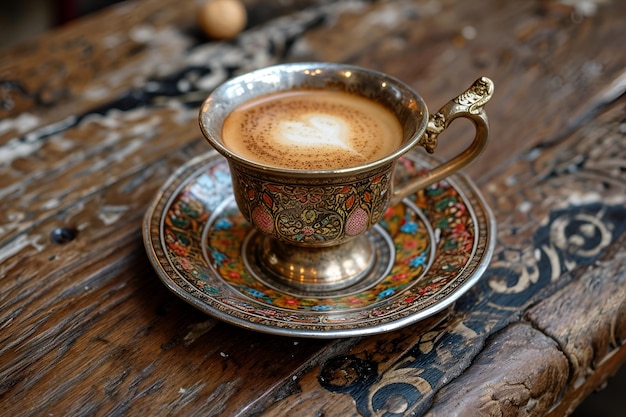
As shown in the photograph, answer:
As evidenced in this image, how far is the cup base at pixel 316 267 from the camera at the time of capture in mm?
Answer: 660

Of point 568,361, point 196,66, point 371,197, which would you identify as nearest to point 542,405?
point 568,361

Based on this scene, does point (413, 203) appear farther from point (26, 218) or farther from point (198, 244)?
point (26, 218)

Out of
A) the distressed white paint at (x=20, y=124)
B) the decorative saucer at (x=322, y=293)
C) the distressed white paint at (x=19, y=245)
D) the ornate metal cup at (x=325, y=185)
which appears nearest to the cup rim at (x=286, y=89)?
the ornate metal cup at (x=325, y=185)

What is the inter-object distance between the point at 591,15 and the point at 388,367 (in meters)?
0.88

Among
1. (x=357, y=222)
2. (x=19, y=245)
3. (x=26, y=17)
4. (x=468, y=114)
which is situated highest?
(x=468, y=114)

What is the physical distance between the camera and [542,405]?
0.61 meters

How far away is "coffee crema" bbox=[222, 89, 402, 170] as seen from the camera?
63 cm

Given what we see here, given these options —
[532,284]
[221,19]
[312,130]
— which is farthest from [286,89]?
[221,19]

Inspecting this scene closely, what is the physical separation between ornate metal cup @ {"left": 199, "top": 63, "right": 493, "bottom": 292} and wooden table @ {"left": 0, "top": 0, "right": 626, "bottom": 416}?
9cm

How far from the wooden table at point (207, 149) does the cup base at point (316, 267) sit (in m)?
0.07

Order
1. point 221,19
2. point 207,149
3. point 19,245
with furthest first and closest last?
point 221,19
point 207,149
point 19,245

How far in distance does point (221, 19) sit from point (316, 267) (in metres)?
0.59

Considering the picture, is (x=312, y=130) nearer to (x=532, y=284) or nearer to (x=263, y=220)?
(x=263, y=220)

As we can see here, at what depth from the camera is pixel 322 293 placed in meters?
0.65
